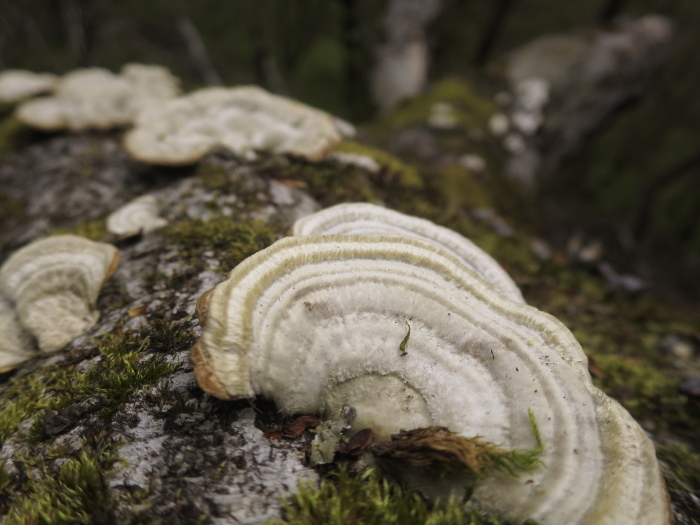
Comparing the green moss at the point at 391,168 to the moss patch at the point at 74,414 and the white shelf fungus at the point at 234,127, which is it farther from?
the moss patch at the point at 74,414

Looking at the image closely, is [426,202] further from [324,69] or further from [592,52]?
[324,69]

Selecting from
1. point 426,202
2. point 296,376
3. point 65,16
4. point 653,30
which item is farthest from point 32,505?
point 653,30

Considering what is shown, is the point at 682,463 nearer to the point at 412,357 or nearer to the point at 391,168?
the point at 412,357

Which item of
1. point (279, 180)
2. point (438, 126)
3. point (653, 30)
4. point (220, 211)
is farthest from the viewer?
point (653, 30)

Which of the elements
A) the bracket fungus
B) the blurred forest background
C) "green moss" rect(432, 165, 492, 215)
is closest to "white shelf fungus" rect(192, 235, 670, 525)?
the bracket fungus

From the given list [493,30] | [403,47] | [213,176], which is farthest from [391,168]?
[493,30]

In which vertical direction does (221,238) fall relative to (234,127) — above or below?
below
